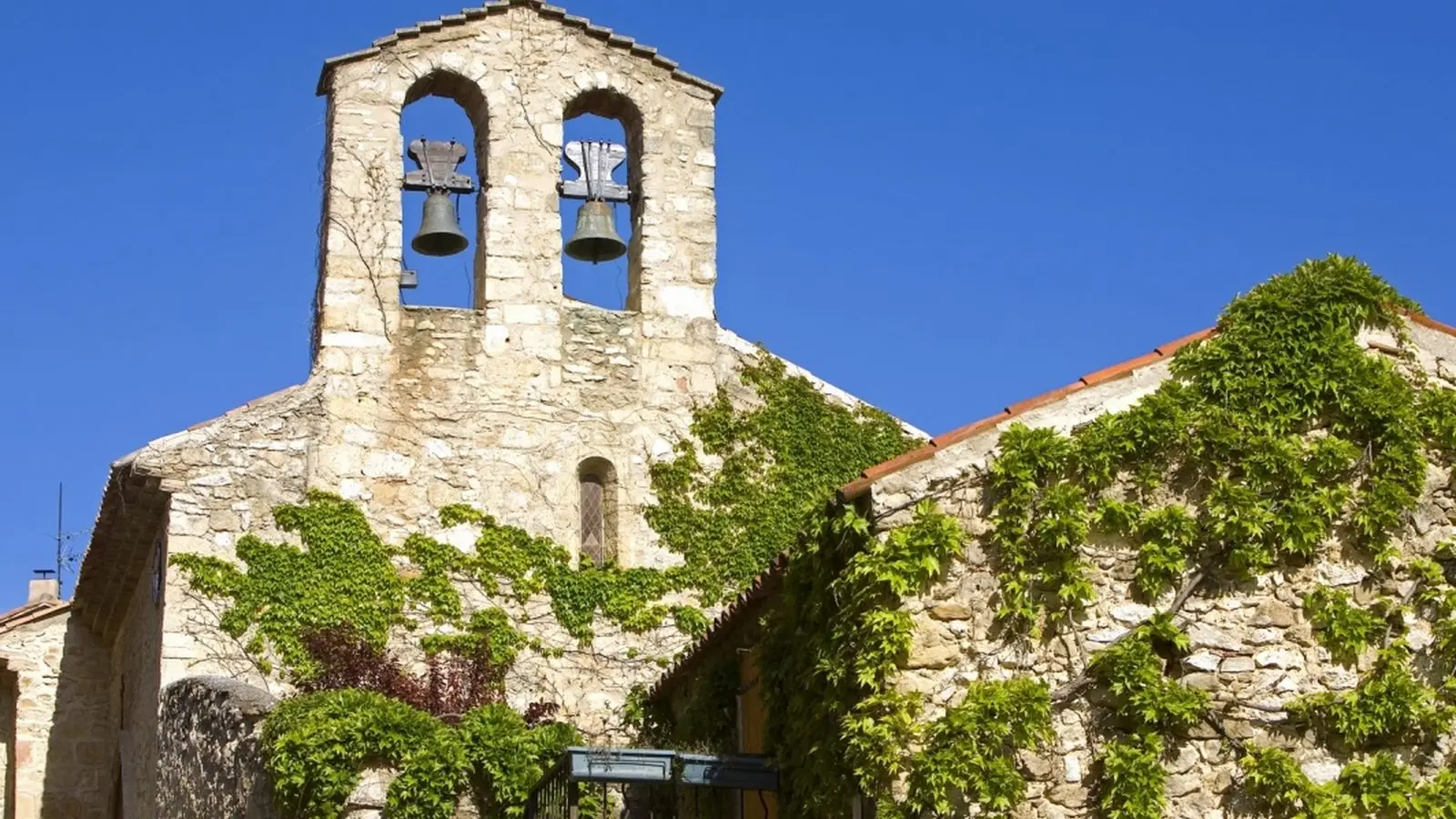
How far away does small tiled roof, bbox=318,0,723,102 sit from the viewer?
1933 centimetres

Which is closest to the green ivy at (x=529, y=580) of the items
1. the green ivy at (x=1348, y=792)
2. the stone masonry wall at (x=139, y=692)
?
the stone masonry wall at (x=139, y=692)

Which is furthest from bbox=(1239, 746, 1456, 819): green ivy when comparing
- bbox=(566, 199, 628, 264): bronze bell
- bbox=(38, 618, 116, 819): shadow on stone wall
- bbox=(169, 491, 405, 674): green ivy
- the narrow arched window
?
bbox=(38, 618, 116, 819): shadow on stone wall

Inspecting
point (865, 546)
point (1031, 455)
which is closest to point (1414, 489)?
→ point (1031, 455)

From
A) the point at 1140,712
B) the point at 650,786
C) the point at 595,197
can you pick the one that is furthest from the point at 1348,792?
the point at 595,197

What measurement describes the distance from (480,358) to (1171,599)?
799 cm

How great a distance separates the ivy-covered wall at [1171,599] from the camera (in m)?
12.2

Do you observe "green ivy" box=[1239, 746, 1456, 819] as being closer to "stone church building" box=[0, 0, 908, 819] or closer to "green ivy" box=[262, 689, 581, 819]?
"green ivy" box=[262, 689, 581, 819]

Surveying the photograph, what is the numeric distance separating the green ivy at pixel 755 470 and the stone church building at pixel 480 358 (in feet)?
0.70

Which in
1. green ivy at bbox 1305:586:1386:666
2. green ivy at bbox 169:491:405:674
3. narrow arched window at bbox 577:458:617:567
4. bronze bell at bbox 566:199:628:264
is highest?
bronze bell at bbox 566:199:628:264

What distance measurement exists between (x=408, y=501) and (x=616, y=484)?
1.74 meters

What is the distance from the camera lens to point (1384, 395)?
42.7 ft

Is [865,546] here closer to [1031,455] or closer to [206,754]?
[1031,455]

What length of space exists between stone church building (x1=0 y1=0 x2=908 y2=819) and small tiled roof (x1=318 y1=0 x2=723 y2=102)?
18 millimetres

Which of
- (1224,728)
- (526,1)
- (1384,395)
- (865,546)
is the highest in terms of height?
(526,1)
